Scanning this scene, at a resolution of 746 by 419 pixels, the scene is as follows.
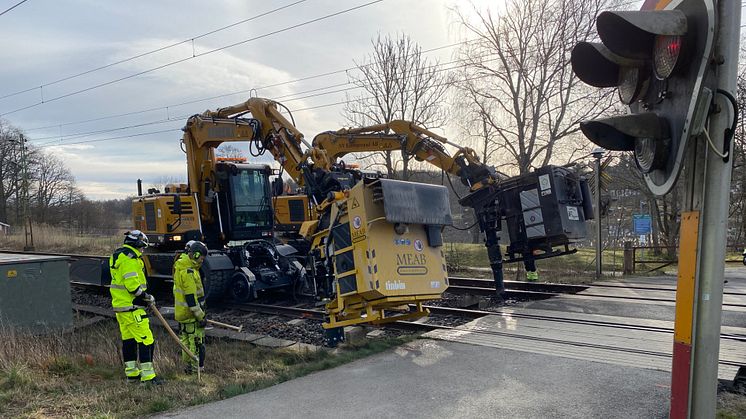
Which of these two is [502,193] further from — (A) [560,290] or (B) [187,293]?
(B) [187,293]

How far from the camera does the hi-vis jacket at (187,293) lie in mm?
7242

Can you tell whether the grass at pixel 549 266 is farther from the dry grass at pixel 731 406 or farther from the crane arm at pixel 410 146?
the dry grass at pixel 731 406

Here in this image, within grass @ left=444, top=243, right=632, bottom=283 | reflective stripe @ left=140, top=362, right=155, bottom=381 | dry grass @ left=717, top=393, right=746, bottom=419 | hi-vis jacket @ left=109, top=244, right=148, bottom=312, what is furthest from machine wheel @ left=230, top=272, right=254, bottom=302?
dry grass @ left=717, top=393, right=746, bottom=419

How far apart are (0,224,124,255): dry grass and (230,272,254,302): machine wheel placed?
1991cm

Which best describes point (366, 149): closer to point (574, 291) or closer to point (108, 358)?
point (574, 291)

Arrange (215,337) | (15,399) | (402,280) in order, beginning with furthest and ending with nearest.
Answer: (215,337) → (402,280) → (15,399)

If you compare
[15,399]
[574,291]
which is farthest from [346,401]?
[574,291]

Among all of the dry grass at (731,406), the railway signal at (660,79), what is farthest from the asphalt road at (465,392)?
the railway signal at (660,79)

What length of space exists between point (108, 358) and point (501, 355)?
5525 mm

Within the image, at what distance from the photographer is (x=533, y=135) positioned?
944 inches

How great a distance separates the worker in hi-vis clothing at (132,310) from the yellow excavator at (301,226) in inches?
95.6

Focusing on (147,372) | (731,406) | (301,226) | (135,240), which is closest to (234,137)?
(301,226)

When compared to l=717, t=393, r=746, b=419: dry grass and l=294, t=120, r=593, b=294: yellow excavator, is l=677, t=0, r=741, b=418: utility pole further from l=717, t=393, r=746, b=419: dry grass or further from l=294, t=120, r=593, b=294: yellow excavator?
l=294, t=120, r=593, b=294: yellow excavator

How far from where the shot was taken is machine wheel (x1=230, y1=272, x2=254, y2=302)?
451 inches
